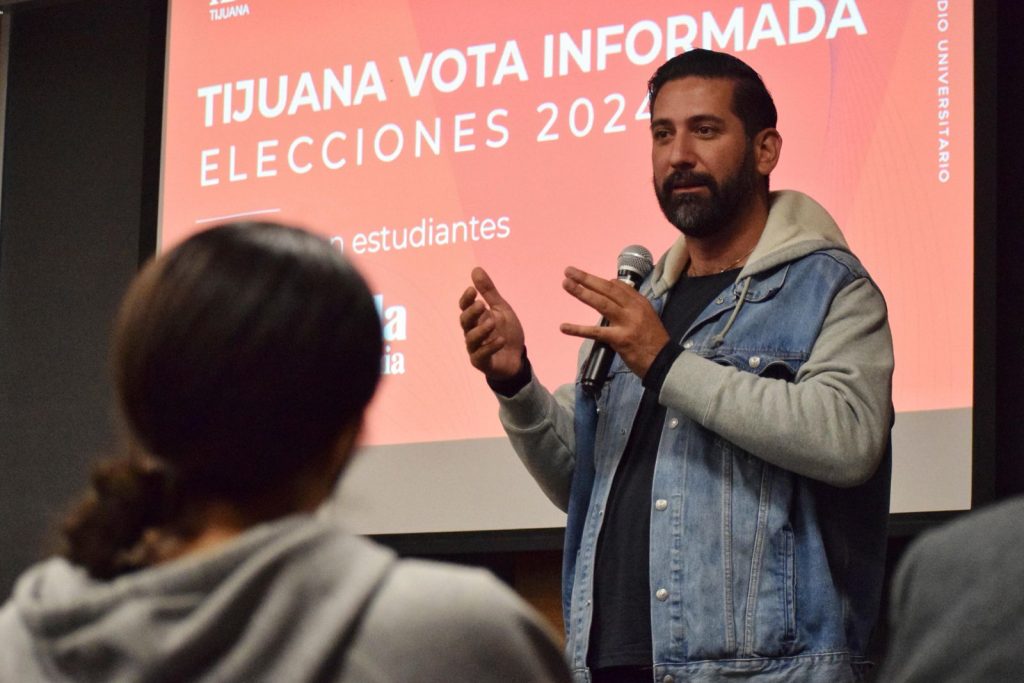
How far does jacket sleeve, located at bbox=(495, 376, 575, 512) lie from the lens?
2346 mm

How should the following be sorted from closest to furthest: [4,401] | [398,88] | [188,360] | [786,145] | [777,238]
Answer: [188,360] → [777,238] → [786,145] → [398,88] → [4,401]

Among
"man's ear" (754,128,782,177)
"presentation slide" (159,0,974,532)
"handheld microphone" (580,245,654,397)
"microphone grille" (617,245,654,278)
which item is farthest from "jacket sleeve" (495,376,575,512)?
"presentation slide" (159,0,974,532)

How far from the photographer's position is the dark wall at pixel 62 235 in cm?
437

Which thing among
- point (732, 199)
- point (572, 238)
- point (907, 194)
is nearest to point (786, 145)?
point (907, 194)

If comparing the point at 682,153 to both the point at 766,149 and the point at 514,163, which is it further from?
the point at 514,163

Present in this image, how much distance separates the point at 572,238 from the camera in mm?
3523

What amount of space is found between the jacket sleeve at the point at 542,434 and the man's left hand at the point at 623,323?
25cm

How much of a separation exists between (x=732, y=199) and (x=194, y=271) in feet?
4.80

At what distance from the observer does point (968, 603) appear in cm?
95

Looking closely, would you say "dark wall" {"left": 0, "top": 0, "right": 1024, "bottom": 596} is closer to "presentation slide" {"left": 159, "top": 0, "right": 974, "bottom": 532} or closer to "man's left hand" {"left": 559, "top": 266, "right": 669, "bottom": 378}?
"presentation slide" {"left": 159, "top": 0, "right": 974, "bottom": 532}

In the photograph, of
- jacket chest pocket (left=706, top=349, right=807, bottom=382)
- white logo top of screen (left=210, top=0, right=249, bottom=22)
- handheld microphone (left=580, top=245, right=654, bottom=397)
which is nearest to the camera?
jacket chest pocket (left=706, top=349, right=807, bottom=382)

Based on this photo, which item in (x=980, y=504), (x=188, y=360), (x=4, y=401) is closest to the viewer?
(x=188, y=360)

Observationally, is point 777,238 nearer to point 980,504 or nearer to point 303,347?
point 980,504

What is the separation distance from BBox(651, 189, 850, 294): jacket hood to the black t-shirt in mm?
156
